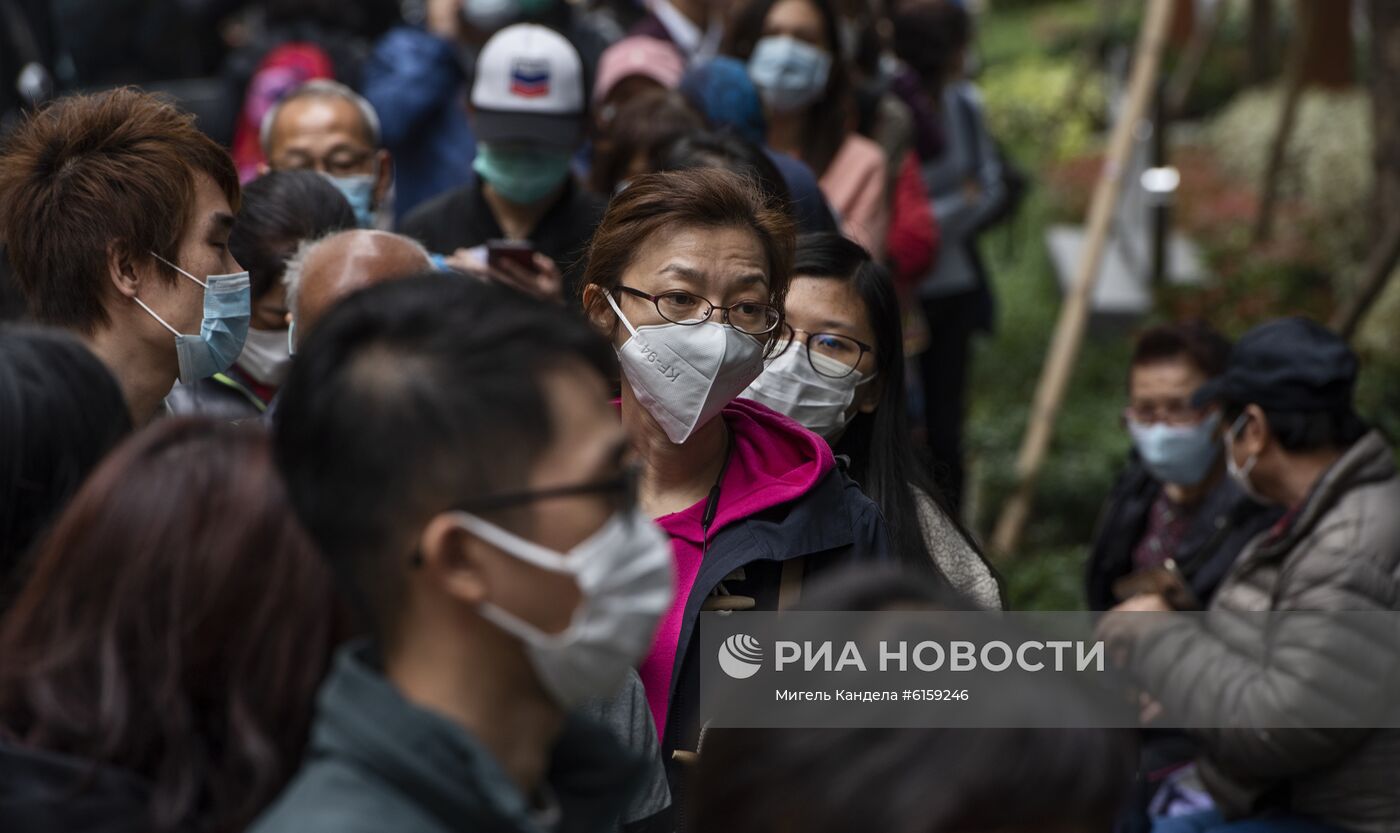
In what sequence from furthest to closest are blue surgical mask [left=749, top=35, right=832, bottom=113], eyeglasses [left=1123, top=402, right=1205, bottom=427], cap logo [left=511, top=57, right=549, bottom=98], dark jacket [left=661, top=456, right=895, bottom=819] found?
blue surgical mask [left=749, top=35, right=832, bottom=113] < eyeglasses [left=1123, top=402, right=1205, bottom=427] < cap logo [left=511, top=57, right=549, bottom=98] < dark jacket [left=661, top=456, right=895, bottom=819]

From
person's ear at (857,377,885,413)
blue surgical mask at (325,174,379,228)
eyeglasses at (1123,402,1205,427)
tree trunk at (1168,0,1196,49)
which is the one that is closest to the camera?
person's ear at (857,377,885,413)

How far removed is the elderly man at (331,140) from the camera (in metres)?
4.81

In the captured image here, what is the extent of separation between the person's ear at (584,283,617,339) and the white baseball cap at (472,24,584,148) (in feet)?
6.14

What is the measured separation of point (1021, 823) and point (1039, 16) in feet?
86.3

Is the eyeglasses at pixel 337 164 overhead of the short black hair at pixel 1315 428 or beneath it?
overhead

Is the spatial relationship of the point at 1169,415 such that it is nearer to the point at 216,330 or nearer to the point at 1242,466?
the point at 1242,466

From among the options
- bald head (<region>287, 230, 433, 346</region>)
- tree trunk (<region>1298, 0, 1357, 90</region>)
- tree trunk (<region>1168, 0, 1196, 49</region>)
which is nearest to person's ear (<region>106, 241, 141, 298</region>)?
bald head (<region>287, 230, 433, 346</region>)

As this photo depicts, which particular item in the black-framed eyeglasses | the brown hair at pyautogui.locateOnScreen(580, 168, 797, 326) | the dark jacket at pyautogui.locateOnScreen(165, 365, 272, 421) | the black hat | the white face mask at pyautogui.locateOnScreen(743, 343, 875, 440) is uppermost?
the black-framed eyeglasses

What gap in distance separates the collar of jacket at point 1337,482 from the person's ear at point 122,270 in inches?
113

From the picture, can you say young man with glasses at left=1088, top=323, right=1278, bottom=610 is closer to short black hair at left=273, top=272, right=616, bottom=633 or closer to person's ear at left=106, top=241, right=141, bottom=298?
person's ear at left=106, top=241, right=141, bottom=298

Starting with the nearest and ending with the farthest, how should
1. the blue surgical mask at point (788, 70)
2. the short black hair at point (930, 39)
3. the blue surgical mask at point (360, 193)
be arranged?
the blue surgical mask at point (360, 193) < the blue surgical mask at point (788, 70) < the short black hair at point (930, 39)

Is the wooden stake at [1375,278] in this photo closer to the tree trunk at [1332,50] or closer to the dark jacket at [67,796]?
the dark jacket at [67,796]

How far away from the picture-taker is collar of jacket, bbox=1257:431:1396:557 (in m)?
4.09

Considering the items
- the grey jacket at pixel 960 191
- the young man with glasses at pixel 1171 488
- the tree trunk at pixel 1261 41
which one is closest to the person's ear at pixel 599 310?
the young man with glasses at pixel 1171 488
